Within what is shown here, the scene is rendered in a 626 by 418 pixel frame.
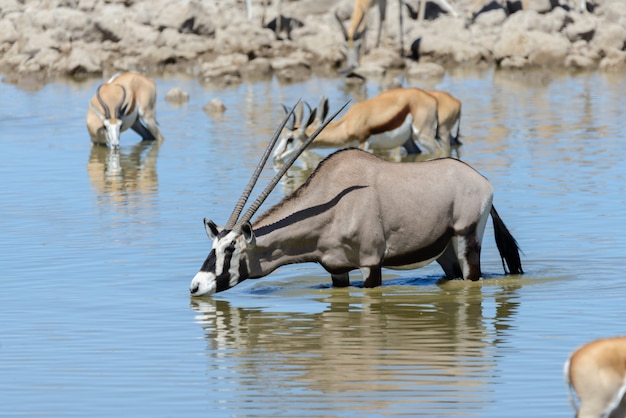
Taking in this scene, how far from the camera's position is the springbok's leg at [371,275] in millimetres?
9359

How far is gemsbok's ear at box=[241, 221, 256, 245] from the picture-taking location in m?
9.10

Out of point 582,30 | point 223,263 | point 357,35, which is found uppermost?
point 223,263

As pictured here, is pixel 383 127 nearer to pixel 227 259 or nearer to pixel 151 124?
pixel 151 124

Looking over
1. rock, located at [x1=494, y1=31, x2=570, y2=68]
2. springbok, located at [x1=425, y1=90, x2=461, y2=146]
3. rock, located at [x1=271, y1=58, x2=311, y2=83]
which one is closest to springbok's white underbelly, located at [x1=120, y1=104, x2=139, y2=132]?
springbok, located at [x1=425, y1=90, x2=461, y2=146]

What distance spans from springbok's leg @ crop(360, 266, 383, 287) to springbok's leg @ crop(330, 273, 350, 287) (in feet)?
0.77

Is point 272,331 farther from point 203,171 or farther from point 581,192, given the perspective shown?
point 203,171

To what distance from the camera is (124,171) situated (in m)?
17.2

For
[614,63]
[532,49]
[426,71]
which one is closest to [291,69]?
[426,71]

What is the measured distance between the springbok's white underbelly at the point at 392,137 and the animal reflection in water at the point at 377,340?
282 inches

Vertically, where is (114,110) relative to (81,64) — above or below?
above

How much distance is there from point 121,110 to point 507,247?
1074cm

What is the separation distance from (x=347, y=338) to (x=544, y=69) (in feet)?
85.2

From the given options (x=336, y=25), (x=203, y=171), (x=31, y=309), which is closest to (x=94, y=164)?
(x=203, y=171)

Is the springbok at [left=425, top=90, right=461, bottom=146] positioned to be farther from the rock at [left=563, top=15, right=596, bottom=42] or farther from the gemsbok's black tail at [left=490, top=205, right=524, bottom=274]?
the rock at [left=563, top=15, right=596, bottom=42]
